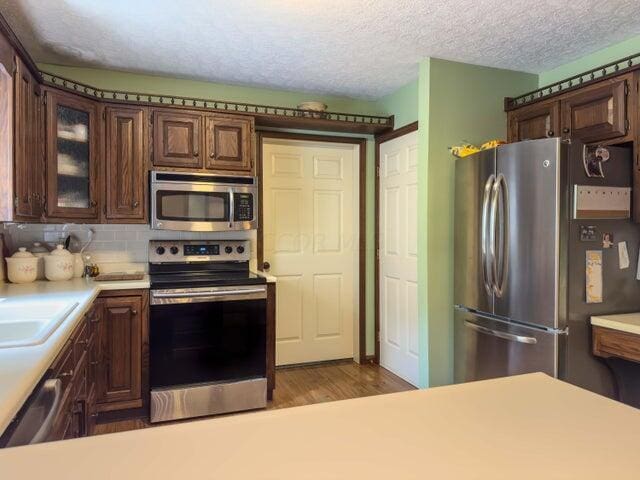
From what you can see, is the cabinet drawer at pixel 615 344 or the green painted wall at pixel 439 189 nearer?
the cabinet drawer at pixel 615 344

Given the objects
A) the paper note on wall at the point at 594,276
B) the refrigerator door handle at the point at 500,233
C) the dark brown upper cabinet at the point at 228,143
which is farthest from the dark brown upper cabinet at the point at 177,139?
the paper note on wall at the point at 594,276

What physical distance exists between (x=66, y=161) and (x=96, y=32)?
0.80m

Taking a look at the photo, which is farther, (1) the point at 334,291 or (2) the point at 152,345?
(1) the point at 334,291

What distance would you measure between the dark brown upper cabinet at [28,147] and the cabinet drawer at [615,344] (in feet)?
9.70

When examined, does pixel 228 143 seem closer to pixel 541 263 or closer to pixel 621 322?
pixel 541 263

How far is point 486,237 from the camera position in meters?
2.53

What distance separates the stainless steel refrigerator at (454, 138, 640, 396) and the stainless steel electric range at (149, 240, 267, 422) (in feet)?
4.78

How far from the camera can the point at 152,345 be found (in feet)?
8.87

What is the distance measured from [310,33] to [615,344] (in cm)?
229

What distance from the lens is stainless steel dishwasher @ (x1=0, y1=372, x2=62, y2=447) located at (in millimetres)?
1049

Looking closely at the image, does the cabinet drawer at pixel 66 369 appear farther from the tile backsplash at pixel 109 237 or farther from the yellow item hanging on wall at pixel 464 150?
the yellow item hanging on wall at pixel 464 150

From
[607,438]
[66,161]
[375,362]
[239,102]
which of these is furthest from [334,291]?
[607,438]

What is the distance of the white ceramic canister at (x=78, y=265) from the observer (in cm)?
292

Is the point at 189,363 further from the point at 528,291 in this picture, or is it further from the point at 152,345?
the point at 528,291
